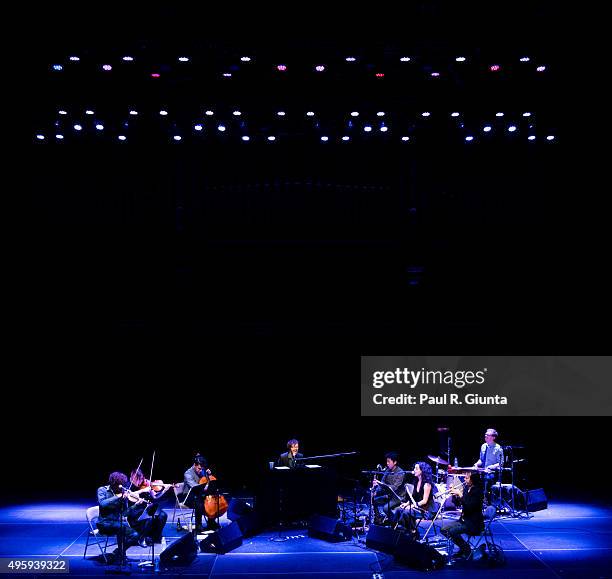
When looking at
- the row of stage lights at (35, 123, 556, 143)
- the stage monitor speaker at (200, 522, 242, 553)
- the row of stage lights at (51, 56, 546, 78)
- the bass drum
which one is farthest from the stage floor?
the row of stage lights at (51, 56, 546, 78)

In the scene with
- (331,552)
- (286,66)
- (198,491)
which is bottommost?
(331,552)

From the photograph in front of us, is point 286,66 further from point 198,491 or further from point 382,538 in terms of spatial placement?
point 382,538

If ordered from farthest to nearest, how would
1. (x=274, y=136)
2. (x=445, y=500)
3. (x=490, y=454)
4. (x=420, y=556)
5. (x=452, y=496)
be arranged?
1. (x=490, y=454)
2. (x=452, y=496)
3. (x=274, y=136)
4. (x=445, y=500)
5. (x=420, y=556)

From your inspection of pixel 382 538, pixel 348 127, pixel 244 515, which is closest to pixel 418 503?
pixel 382 538

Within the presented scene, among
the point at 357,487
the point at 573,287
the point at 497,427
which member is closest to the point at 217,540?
the point at 357,487

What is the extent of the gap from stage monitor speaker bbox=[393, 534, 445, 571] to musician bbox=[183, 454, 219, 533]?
109 inches

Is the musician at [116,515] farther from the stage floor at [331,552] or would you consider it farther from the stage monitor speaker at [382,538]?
the stage monitor speaker at [382,538]

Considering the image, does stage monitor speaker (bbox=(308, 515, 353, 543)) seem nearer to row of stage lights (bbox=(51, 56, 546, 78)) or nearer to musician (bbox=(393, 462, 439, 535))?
musician (bbox=(393, 462, 439, 535))

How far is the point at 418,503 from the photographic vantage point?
8219mm

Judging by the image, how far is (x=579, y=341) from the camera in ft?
40.7

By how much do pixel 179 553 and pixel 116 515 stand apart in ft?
2.90

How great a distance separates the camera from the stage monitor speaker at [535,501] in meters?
9.95

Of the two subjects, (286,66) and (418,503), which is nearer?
(286,66)

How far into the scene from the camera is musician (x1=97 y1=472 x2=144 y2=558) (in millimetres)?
7312
